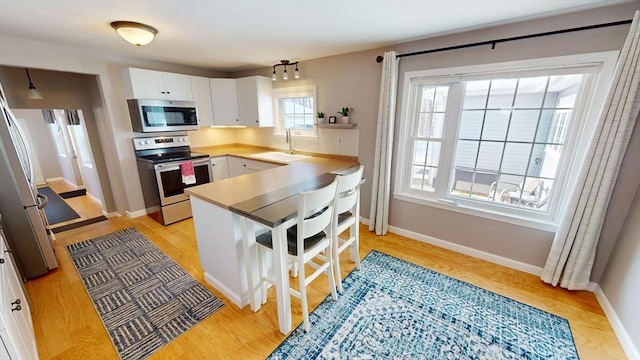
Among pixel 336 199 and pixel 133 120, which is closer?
pixel 336 199

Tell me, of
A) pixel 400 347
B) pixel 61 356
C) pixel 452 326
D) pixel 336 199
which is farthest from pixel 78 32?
pixel 452 326

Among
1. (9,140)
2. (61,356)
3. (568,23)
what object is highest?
(568,23)

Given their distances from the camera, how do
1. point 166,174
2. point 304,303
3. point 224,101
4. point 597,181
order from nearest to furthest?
point 304,303
point 597,181
point 166,174
point 224,101

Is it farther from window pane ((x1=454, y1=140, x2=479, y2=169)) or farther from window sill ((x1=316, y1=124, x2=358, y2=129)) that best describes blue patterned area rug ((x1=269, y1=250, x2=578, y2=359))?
window sill ((x1=316, y1=124, x2=358, y2=129))

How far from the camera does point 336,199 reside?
1.77m

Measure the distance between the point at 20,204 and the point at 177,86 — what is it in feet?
7.32

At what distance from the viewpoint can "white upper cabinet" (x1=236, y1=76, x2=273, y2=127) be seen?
379cm

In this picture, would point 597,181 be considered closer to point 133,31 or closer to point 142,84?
point 133,31

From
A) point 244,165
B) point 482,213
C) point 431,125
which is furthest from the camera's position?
point 244,165

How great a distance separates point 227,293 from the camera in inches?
79.2

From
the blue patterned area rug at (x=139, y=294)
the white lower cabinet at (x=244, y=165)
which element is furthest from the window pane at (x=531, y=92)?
the blue patterned area rug at (x=139, y=294)

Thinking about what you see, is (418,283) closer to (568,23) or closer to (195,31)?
(568,23)

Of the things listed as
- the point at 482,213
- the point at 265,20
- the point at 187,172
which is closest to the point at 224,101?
the point at 187,172

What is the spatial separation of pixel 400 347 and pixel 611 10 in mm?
2823
